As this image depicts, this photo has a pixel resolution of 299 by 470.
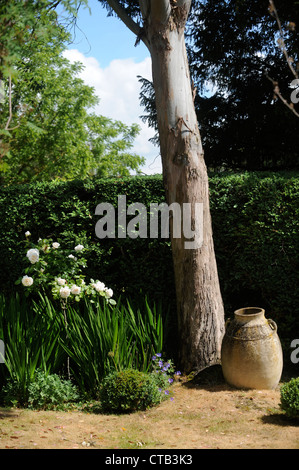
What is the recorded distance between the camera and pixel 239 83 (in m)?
9.82

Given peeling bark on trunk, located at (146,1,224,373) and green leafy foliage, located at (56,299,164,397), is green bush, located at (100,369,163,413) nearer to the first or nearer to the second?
green leafy foliage, located at (56,299,164,397)

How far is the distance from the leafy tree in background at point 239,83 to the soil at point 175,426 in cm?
553

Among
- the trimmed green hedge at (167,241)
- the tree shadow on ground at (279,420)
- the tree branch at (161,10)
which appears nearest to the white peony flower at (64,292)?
the trimmed green hedge at (167,241)

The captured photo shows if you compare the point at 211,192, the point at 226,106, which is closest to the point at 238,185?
the point at 211,192

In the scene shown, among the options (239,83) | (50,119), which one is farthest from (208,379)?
(50,119)

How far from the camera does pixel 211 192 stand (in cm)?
619

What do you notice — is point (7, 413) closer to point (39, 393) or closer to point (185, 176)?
point (39, 393)

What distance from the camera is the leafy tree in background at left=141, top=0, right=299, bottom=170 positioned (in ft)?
30.9

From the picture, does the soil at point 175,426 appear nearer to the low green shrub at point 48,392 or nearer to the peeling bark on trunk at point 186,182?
the low green shrub at point 48,392

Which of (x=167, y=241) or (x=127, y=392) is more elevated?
(x=167, y=241)

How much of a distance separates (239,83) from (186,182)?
4937mm

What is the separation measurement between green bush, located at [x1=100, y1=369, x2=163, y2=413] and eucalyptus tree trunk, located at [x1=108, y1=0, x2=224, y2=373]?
987mm

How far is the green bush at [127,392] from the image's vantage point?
478cm

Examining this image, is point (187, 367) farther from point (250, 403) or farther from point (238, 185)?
point (238, 185)
